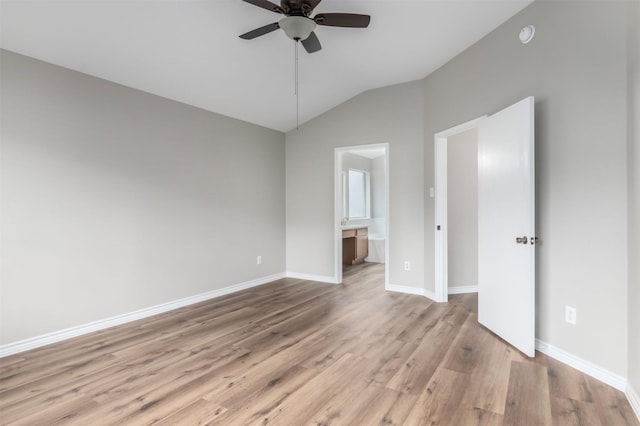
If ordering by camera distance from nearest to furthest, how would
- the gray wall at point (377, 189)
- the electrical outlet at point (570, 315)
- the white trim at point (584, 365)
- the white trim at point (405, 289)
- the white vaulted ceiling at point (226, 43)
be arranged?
the white trim at point (584, 365) < the electrical outlet at point (570, 315) < the white vaulted ceiling at point (226, 43) < the white trim at point (405, 289) < the gray wall at point (377, 189)

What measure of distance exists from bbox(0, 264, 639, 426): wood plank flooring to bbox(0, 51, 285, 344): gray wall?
42cm

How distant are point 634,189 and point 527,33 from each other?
60.4 inches

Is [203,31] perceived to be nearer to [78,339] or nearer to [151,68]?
[151,68]

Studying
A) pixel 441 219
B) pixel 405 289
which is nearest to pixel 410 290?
pixel 405 289

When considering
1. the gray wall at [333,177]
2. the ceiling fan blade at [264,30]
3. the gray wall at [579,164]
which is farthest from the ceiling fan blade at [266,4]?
the gray wall at [333,177]

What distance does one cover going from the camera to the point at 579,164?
2268 mm

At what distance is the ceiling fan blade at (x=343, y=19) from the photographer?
2273 millimetres

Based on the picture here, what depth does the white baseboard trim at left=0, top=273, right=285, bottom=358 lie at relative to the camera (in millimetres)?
2611

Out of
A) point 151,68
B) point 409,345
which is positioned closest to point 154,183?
point 151,68

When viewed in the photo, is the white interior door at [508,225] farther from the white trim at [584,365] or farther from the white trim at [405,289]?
the white trim at [405,289]

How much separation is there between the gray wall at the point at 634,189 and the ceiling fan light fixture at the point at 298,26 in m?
1.95

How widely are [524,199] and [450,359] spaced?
1361 millimetres

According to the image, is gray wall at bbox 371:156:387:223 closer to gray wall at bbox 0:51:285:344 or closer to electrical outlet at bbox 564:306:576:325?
gray wall at bbox 0:51:285:344

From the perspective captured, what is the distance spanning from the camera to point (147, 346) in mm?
2740
